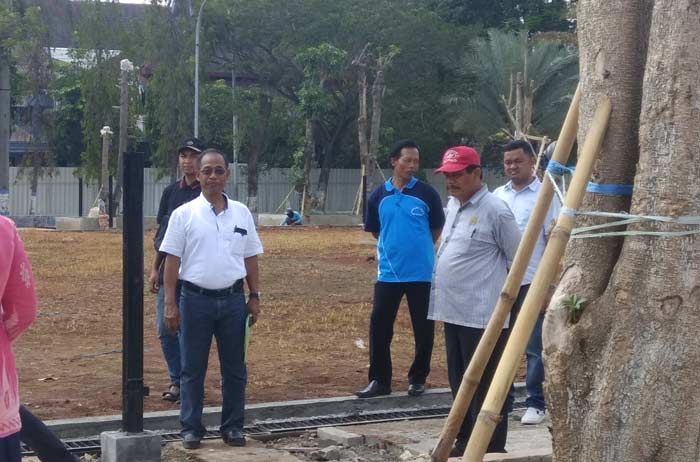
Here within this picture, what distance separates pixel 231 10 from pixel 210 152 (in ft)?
140

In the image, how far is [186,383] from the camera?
23.7 feet

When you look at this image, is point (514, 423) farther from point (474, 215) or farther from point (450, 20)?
point (450, 20)

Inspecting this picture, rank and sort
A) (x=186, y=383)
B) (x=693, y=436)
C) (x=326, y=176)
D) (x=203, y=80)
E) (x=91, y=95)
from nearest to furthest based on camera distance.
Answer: (x=693, y=436) < (x=186, y=383) < (x=91, y=95) < (x=203, y=80) < (x=326, y=176)

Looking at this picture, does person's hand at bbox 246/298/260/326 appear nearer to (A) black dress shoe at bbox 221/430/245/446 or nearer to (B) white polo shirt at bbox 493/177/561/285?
(A) black dress shoe at bbox 221/430/245/446

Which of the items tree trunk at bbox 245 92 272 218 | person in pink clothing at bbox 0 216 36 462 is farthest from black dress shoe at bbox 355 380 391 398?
tree trunk at bbox 245 92 272 218

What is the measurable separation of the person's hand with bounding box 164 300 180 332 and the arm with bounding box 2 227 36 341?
8.58 ft

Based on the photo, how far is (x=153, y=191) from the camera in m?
51.6

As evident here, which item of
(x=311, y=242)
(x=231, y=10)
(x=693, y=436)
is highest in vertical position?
(x=231, y=10)

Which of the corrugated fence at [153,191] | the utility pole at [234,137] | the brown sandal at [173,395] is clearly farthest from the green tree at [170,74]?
the brown sandal at [173,395]

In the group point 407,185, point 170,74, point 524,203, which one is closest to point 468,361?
point 524,203

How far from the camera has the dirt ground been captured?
918cm

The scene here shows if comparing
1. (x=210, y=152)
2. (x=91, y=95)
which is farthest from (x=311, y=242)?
(x=210, y=152)

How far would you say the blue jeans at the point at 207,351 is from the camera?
722cm

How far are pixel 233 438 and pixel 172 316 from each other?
85cm
